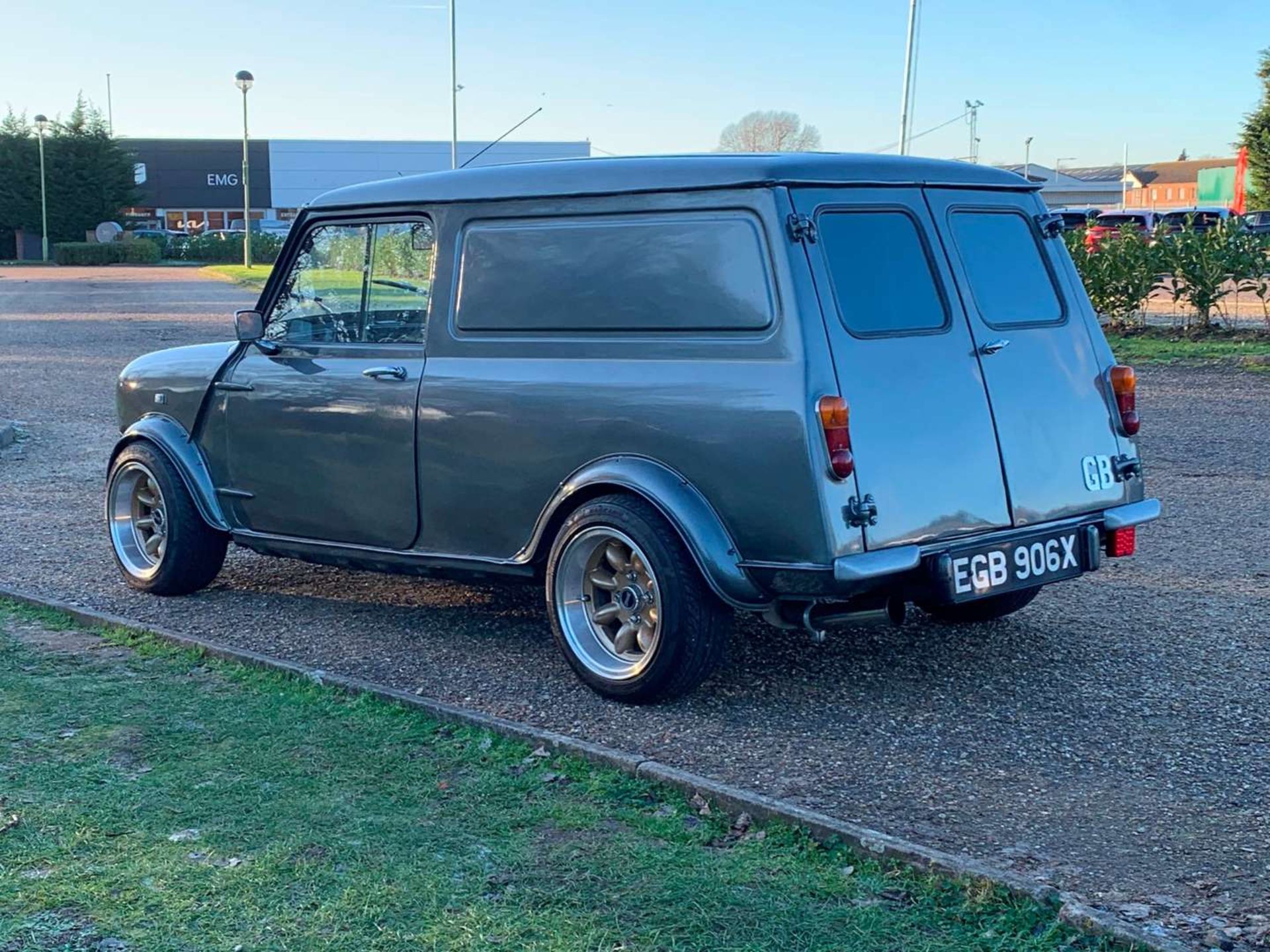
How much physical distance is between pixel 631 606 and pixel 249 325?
93.0 inches

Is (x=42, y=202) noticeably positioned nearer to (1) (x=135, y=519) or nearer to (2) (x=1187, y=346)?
(2) (x=1187, y=346)

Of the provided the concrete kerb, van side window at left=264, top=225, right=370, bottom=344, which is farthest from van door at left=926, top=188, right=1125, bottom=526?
van side window at left=264, top=225, right=370, bottom=344

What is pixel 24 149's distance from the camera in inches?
2660

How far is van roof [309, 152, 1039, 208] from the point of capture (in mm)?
4801

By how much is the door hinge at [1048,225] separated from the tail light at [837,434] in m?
1.56

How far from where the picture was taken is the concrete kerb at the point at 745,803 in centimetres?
326

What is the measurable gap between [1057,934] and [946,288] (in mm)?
2512

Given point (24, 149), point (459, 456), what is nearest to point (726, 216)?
point (459, 456)

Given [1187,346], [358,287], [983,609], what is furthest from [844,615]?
[1187,346]

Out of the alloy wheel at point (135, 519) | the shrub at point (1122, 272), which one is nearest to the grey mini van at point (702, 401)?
the alloy wheel at point (135, 519)

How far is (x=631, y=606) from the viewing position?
5035mm

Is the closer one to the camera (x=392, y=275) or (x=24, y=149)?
(x=392, y=275)

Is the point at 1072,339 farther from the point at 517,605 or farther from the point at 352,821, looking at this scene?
the point at 352,821

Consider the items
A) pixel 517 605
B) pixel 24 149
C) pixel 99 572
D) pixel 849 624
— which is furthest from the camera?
pixel 24 149
